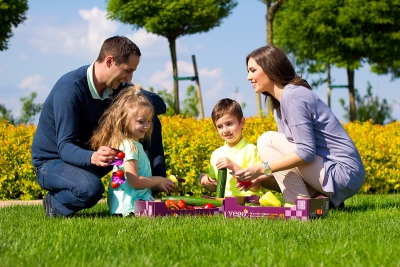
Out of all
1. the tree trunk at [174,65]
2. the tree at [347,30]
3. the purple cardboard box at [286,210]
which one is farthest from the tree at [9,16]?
the purple cardboard box at [286,210]

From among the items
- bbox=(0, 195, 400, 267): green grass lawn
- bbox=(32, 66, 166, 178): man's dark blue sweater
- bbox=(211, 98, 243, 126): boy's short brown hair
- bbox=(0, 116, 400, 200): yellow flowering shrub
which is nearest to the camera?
bbox=(0, 195, 400, 267): green grass lawn

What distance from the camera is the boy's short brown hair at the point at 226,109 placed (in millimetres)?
5684

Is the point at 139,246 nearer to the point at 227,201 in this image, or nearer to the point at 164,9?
the point at 227,201

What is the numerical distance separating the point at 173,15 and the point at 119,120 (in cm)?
1223

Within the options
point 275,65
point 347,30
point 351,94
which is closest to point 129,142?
point 275,65

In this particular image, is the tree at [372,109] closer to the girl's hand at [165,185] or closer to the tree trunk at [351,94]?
the tree trunk at [351,94]

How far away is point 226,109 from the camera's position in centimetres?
569

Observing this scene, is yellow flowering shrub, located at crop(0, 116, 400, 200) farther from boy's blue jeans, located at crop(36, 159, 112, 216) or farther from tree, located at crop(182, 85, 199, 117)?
tree, located at crop(182, 85, 199, 117)

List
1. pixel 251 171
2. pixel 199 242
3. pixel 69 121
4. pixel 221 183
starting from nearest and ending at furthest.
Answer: pixel 199 242 < pixel 251 171 < pixel 69 121 < pixel 221 183

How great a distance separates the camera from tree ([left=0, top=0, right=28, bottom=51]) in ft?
60.6

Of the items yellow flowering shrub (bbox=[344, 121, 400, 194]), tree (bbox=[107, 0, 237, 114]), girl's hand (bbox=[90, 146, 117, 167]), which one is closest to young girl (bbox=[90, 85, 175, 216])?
girl's hand (bbox=[90, 146, 117, 167])

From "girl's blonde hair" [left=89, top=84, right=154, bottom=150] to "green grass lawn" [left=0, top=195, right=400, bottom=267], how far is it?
76 cm

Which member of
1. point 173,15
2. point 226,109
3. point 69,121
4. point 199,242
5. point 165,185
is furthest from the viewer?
point 173,15

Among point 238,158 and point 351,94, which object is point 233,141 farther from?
point 351,94
